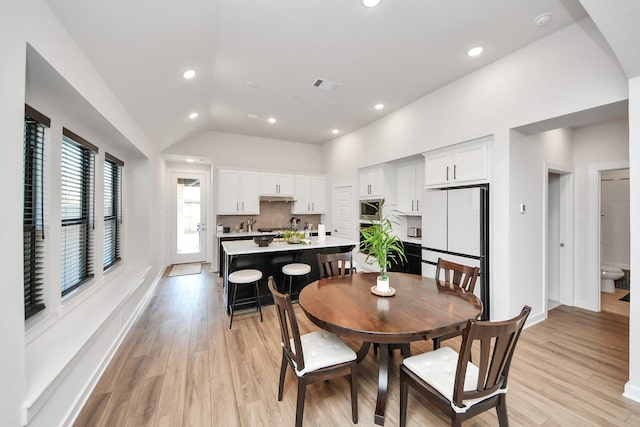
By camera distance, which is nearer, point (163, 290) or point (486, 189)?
point (486, 189)

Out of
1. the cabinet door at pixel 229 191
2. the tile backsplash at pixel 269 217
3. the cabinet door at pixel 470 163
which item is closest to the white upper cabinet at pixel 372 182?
the cabinet door at pixel 470 163

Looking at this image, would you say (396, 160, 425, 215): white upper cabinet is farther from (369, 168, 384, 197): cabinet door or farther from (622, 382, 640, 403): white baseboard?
(622, 382, 640, 403): white baseboard

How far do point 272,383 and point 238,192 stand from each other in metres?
4.29

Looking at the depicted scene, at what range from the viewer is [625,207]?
16.6ft

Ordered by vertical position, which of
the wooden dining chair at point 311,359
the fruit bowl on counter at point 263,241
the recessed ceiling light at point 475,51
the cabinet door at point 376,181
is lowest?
the wooden dining chair at point 311,359

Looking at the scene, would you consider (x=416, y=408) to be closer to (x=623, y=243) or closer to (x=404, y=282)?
(x=404, y=282)

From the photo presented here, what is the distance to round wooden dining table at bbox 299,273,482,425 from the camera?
1475mm

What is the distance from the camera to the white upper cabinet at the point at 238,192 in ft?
18.1

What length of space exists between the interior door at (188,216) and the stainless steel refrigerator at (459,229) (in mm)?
5485

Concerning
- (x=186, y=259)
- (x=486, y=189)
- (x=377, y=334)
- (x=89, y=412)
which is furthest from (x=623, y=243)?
(x=186, y=259)

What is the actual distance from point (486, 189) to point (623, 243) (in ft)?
15.3

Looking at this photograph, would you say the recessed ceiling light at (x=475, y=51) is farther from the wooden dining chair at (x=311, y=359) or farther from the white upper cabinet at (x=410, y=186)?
the wooden dining chair at (x=311, y=359)

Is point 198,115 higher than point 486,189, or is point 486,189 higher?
point 198,115

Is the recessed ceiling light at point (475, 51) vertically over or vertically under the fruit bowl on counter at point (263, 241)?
over
